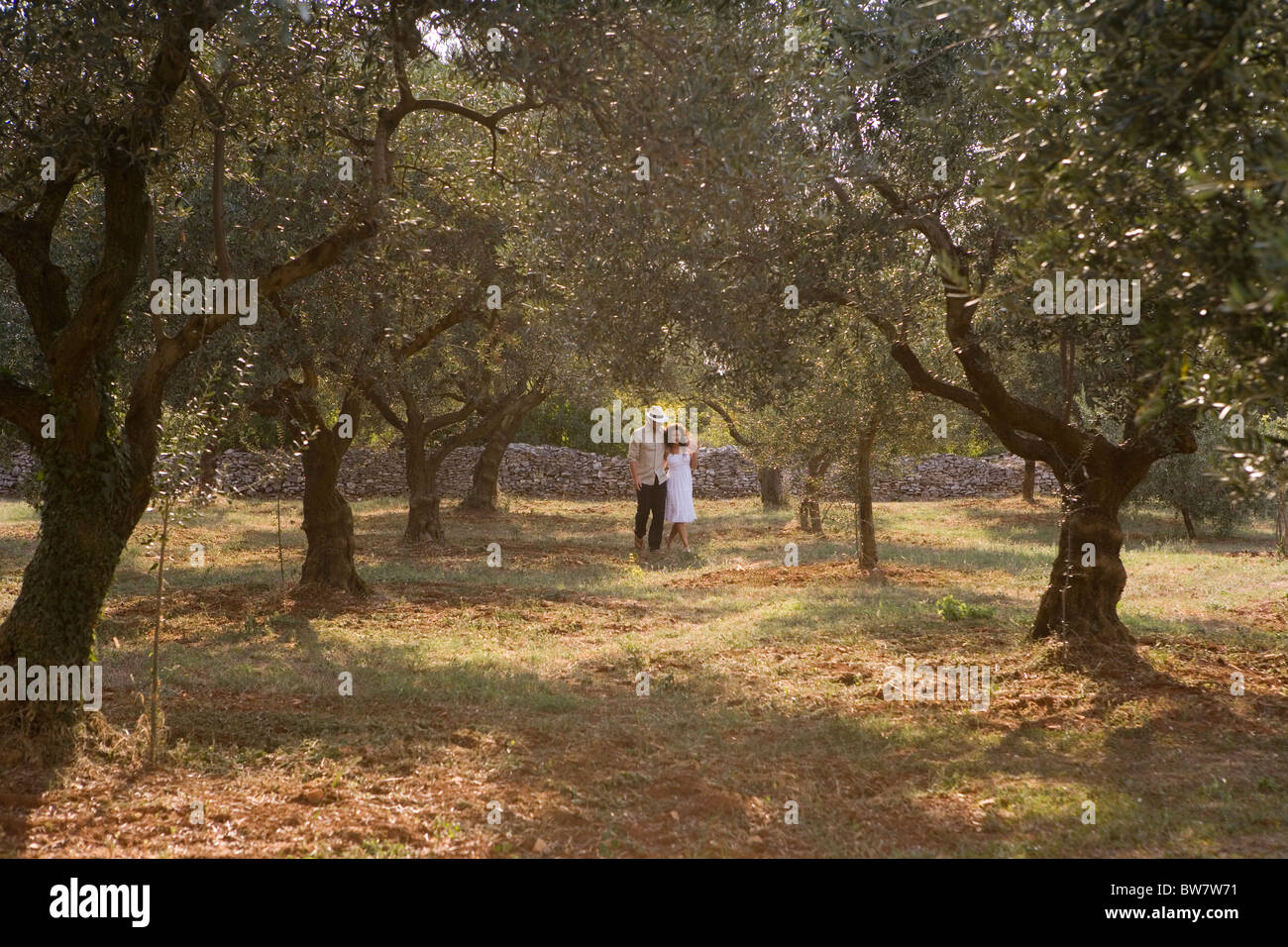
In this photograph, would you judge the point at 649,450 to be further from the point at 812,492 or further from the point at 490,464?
the point at 490,464

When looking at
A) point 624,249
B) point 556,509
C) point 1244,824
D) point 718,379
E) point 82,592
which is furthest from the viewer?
point 556,509

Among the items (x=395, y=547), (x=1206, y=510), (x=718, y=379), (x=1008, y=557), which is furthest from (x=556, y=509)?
(x=718, y=379)

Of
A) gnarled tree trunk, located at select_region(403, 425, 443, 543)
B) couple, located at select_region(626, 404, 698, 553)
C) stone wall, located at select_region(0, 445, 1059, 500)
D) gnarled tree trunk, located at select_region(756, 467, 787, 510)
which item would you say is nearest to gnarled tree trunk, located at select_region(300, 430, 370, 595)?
couple, located at select_region(626, 404, 698, 553)

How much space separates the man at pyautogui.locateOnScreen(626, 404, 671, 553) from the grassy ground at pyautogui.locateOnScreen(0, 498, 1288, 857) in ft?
10.9

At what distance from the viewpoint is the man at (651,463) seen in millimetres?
17531

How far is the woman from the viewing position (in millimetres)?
17844

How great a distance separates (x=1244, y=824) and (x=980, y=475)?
32.0 meters

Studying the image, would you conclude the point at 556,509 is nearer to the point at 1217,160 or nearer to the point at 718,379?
the point at 718,379

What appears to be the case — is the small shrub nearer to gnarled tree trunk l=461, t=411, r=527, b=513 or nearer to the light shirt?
the light shirt

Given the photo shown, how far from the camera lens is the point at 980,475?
36375 millimetres

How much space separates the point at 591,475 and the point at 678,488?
56.7 ft

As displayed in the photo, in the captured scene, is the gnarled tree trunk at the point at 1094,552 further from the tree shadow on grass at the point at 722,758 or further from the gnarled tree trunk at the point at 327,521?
the gnarled tree trunk at the point at 327,521

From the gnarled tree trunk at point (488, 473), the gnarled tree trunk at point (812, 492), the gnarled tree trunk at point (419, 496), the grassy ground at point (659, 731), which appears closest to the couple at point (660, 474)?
the gnarled tree trunk at point (812, 492)

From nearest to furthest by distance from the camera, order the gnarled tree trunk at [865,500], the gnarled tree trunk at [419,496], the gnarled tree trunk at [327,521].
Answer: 1. the gnarled tree trunk at [327,521]
2. the gnarled tree trunk at [865,500]
3. the gnarled tree trunk at [419,496]
